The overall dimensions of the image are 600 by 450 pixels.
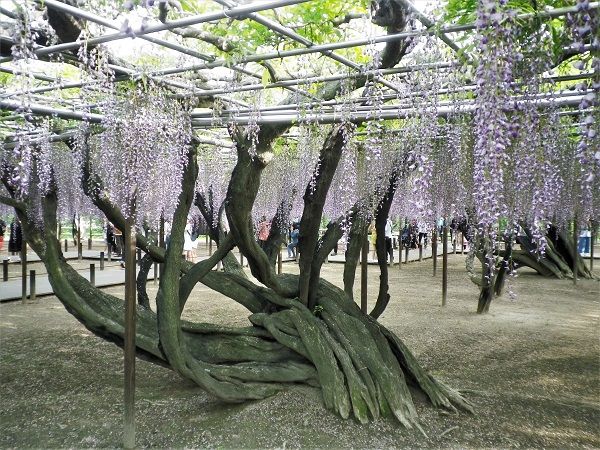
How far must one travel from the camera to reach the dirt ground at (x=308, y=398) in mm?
3385

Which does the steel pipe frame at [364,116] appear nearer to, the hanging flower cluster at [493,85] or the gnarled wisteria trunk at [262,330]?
the gnarled wisteria trunk at [262,330]

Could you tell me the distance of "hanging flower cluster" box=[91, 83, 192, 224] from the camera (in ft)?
12.1

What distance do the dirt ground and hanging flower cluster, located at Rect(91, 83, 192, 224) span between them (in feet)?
4.63

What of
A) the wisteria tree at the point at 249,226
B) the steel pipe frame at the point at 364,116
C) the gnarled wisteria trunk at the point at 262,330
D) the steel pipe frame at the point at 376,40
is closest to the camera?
the steel pipe frame at the point at 376,40

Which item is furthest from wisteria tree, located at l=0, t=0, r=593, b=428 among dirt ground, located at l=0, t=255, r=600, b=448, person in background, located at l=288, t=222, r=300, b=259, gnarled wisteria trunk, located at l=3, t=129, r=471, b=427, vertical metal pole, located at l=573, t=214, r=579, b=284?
person in background, located at l=288, t=222, r=300, b=259

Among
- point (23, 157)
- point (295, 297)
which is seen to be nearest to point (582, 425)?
point (295, 297)

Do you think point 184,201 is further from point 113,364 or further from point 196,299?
point 196,299

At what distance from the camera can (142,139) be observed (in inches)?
146

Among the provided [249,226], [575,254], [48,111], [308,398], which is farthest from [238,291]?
[575,254]

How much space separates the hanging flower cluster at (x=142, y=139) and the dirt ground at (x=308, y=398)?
1412 millimetres

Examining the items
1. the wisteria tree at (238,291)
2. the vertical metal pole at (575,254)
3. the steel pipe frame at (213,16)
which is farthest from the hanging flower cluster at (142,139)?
the vertical metal pole at (575,254)

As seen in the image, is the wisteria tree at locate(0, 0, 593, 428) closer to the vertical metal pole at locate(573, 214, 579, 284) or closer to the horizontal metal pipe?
the horizontal metal pipe

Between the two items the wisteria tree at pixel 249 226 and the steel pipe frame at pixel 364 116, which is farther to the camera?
the wisteria tree at pixel 249 226

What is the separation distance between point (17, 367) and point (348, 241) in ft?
10.5
